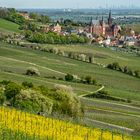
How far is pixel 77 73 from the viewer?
8625 centimetres

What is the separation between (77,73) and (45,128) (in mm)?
62344

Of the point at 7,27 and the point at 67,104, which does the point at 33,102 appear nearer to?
the point at 67,104

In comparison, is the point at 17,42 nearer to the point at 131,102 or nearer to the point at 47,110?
the point at 131,102

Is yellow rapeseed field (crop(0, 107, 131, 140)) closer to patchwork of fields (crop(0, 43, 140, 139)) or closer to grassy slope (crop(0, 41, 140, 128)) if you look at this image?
patchwork of fields (crop(0, 43, 140, 139))

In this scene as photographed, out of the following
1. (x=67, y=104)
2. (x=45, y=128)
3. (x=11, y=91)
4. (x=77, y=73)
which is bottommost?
(x=77, y=73)

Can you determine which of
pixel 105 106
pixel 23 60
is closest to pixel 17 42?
pixel 23 60

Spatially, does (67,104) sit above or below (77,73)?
above

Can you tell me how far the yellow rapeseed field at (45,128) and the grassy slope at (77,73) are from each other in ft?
49.9

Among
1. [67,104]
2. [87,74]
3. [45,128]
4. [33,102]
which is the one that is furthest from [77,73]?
[45,128]

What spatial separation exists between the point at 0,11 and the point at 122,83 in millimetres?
111652

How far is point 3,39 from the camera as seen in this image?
12988 cm

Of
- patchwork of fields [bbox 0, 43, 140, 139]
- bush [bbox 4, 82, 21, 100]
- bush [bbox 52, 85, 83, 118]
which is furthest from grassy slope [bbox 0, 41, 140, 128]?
bush [bbox 4, 82, 21, 100]

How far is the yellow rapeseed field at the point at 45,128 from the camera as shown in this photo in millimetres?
22156

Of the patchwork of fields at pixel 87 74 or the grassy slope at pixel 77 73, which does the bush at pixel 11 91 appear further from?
the grassy slope at pixel 77 73
